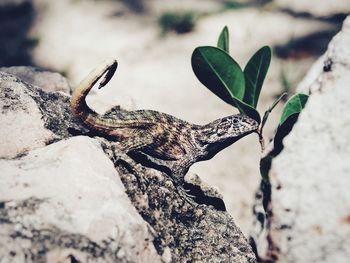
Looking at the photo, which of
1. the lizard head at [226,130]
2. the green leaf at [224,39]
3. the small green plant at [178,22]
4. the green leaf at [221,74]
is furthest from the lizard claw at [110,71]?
the small green plant at [178,22]

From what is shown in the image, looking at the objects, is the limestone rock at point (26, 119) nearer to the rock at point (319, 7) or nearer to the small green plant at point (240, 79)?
the small green plant at point (240, 79)

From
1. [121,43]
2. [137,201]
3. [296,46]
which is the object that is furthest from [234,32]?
[137,201]

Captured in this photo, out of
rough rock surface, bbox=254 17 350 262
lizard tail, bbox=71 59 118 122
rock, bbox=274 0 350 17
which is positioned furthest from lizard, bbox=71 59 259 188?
rock, bbox=274 0 350 17

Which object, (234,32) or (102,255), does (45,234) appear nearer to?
(102,255)

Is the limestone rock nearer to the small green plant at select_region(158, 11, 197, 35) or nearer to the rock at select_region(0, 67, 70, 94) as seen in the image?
the rock at select_region(0, 67, 70, 94)

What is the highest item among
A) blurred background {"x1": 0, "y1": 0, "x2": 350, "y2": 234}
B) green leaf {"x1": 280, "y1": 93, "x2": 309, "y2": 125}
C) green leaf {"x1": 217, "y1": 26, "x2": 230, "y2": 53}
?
green leaf {"x1": 217, "y1": 26, "x2": 230, "y2": 53}
